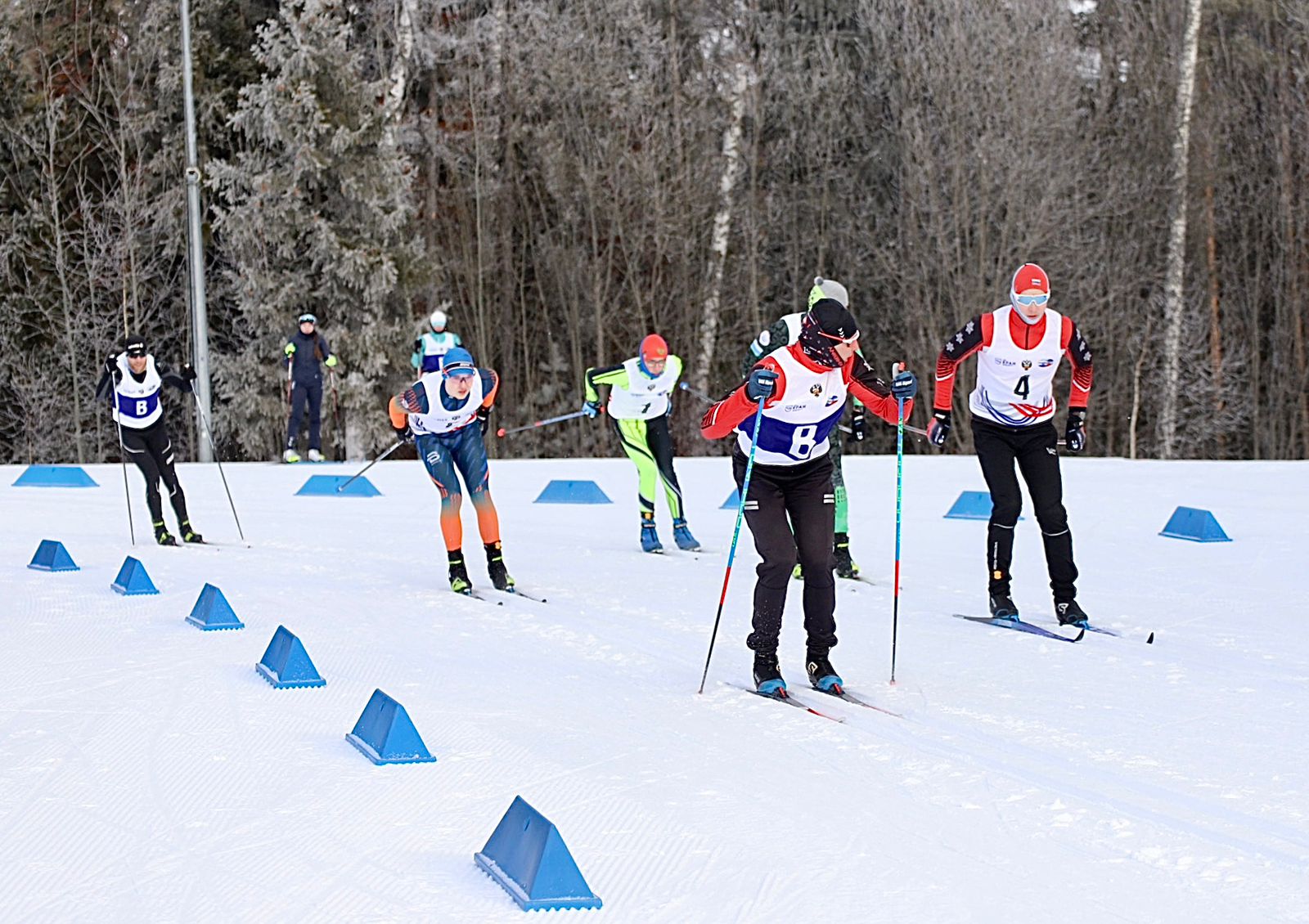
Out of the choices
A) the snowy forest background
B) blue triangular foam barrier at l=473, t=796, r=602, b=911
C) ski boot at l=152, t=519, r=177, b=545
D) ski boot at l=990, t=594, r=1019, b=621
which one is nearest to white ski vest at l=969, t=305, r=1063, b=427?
ski boot at l=990, t=594, r=1019, b=621

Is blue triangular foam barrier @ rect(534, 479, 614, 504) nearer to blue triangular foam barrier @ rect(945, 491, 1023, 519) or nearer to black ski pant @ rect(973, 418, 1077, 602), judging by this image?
blue triangular foam barrier @ rect(945, 491, 1023, 519)

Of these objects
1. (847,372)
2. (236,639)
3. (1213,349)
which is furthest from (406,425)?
(1213,349)

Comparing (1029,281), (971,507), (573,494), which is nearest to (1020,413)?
(1029,281)

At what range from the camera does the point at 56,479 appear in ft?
52.6

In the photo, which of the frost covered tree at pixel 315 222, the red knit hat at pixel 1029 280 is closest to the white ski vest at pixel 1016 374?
the red knit hat at pixel 1029 280

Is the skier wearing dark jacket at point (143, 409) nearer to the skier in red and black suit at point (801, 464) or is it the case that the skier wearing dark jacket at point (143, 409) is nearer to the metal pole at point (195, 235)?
the skier in red and black suit at point (801, 464)

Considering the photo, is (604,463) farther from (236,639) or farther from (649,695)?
(649,695)

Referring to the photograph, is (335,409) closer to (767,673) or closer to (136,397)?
(136,397)

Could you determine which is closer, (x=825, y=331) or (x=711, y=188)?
(x=825, y=331)

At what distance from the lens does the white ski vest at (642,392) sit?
1055 cm

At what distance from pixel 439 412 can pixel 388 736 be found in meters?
4.00

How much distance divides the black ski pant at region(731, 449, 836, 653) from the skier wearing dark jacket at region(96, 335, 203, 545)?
629cm

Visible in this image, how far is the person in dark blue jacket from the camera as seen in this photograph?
18.0 metres

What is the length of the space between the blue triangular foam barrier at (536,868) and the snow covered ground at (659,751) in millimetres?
44
